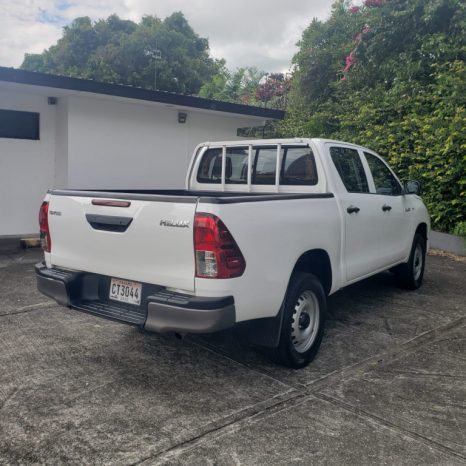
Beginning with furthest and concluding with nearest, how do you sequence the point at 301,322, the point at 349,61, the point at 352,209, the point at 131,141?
1. the point at 349,61
2. the point at 131,141
3. the point at 352,209
4. the point at 301,322

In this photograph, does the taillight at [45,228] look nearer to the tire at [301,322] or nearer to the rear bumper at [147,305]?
the rear bumper at [147,305]

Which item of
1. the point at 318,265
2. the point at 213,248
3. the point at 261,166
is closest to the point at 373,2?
the point at 261,166

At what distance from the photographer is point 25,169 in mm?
9570

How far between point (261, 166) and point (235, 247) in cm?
203

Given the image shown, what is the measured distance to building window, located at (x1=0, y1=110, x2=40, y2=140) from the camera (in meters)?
9.21

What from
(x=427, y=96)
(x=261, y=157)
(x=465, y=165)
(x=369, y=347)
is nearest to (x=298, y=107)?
(x=427, y=96)

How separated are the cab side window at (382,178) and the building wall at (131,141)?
5.71 metres

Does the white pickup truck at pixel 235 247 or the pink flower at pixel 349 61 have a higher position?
the pink flower at pixel 349 61

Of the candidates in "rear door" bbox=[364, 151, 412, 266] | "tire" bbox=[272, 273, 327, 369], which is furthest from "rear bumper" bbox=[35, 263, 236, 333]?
"rear door" bbox=[364, 151, 412, 266]

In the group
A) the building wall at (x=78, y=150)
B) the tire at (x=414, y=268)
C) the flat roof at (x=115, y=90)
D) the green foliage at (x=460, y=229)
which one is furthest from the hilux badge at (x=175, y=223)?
the green foliage at (x=460, y=229)

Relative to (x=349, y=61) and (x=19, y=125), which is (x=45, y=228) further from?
(x=349, y=61)

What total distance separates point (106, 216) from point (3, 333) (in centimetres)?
194

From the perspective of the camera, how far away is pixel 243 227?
3389 mm

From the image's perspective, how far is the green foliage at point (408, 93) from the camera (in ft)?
31.8
